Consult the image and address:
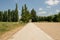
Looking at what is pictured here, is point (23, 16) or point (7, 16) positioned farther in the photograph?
point (7, 16)

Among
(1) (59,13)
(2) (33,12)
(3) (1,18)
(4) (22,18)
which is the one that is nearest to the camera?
(4) (22,18)

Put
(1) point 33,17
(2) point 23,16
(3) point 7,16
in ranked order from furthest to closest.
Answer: (1) point 33,17 < (3) point 7,16 < (2) point 23,16

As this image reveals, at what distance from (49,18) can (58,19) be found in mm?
13340

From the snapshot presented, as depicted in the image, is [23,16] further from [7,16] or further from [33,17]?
[33,17]

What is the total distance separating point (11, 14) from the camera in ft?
380

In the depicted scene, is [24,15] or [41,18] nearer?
[24,15]

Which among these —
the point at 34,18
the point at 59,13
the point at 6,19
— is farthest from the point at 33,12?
the point at 6,19

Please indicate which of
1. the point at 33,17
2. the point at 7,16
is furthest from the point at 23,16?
the point at 33,17

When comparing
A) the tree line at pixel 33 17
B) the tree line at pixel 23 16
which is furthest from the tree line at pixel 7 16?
the tree line at pixel 33 17

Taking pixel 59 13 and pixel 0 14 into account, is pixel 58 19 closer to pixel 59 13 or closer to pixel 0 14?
pixel 59 13

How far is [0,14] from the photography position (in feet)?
365

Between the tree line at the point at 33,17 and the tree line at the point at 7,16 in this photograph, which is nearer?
the tree line at the point at 33,17

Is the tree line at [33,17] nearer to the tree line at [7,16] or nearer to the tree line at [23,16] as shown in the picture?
the tree line at [23,16]

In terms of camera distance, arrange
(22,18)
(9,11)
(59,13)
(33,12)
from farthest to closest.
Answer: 1. (33,12)
2. (59,13)
3. (9,11)
4. (22,18)
